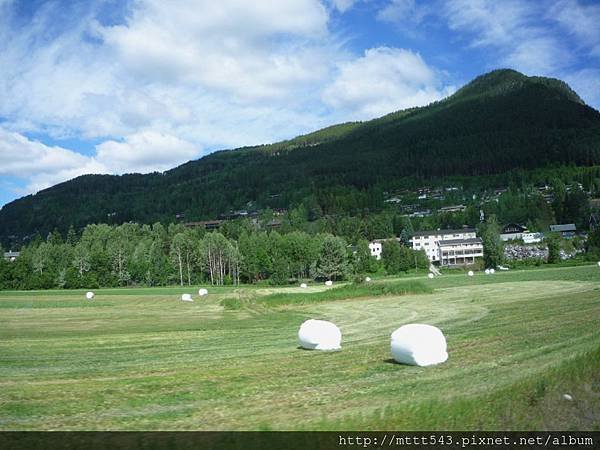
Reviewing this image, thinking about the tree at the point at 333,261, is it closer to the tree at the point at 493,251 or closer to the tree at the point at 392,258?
the tree at the point at 392,258

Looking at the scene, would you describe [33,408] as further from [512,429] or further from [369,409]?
[512,429]

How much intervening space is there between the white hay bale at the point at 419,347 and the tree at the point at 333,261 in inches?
4221

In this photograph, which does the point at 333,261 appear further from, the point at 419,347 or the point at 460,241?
the point at 419,347

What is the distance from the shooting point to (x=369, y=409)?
10633 mm

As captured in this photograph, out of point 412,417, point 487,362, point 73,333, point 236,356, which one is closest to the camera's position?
point 412,417

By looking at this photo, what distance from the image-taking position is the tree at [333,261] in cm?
12300

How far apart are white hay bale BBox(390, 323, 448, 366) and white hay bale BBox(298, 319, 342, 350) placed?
175 inches

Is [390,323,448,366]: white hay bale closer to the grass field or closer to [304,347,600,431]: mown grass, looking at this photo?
the grass field

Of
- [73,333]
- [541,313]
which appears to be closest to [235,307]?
[73,333]

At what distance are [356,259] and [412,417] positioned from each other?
5023 inches

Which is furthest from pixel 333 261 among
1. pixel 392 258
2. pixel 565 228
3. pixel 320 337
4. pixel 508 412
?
pixel 565 228

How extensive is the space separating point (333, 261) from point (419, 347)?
10819 centimetres

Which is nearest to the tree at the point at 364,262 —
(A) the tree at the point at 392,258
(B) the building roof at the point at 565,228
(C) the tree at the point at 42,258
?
(A) the tree at the point at 392,258

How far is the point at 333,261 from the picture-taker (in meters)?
123
